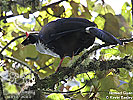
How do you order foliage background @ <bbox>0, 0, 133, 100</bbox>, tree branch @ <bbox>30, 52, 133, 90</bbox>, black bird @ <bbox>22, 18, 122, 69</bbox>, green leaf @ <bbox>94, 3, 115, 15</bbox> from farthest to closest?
green leaf @ <bbox>94, 3, 115, 15</bbox> → foliage background @ <bbox>0, 0, 133, 100</bbox> → black bird @ <bbox>22, 18, 122, 69</bbox> → tree branch @ <bbox>30, 52, 133, 90</bbox>

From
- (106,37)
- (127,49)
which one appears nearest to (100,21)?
(127,49)

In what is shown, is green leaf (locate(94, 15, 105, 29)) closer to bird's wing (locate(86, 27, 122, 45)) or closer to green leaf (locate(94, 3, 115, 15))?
green leaf (locate(94, 3, 115, 15))

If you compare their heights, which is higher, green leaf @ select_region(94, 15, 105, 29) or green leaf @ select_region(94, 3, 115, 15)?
green leaf @ select_region(94, 3, 115, 15)

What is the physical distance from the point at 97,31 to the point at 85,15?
60 centimetres

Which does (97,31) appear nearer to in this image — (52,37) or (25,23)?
(52,37)

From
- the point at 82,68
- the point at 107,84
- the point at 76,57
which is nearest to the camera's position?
the point at 82,68

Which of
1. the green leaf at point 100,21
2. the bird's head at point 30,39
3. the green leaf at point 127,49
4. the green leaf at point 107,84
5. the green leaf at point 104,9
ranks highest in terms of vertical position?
the green leaf at point 104,9

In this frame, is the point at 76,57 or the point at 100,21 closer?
the point at 76,57

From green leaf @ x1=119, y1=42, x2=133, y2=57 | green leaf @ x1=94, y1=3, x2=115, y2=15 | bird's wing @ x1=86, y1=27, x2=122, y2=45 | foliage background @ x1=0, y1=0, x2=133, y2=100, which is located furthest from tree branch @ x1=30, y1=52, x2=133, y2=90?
green leaf @ x1=94, y1=3, x2=115, y2=15

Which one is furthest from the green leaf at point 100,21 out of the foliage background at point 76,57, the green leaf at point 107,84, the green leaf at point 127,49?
the green leaf at point 107,84

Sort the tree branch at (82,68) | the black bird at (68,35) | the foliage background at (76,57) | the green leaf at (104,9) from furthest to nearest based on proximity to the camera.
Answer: the green leaf at (104,9), the foliage background at (76,57), the black bird at (68,35), the tree branch at (82,68)

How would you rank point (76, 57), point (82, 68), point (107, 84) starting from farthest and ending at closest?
point (107, 84) < point (76, 57) < point (82, 68)

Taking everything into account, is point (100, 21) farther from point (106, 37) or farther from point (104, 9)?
point (106, 37)

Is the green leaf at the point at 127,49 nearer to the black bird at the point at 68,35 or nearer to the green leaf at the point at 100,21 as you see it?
the green leaf at the point at 100,21
